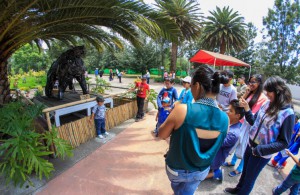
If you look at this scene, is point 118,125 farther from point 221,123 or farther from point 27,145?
point 221,123

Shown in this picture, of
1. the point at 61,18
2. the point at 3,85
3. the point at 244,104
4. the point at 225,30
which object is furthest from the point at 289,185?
the point at 225,30

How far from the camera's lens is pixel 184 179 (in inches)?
58.4

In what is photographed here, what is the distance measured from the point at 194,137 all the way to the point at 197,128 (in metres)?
0.07

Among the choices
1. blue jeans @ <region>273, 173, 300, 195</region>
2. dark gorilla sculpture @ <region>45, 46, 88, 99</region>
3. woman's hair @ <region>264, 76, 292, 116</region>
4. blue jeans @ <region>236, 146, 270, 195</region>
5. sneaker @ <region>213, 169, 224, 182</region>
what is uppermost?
dark gorilla sculpture @ <region>45, 46, 88, 99</region>

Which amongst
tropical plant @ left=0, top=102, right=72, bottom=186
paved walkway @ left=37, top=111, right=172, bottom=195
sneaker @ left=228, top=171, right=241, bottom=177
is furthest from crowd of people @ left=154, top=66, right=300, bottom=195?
tropical plant @ left=0, top=102, right=72, bottom=186

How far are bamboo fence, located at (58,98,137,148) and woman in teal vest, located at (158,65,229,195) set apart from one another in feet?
9.41

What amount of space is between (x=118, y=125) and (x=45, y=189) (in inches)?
111

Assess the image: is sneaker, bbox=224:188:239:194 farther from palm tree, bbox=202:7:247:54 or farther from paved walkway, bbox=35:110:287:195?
palm tree, bbox=202:7:247:54

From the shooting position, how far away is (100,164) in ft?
10.7

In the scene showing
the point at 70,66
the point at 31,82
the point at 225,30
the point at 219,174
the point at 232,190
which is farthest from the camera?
the point at 225,30

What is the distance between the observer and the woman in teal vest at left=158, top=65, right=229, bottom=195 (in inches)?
48.7

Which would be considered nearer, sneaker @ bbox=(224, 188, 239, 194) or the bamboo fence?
sneaker @ bbox=(224, 188, 239, 194)

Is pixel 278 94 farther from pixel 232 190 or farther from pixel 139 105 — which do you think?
pixel 139 105

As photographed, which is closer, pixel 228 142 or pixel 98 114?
pixel 228 142
